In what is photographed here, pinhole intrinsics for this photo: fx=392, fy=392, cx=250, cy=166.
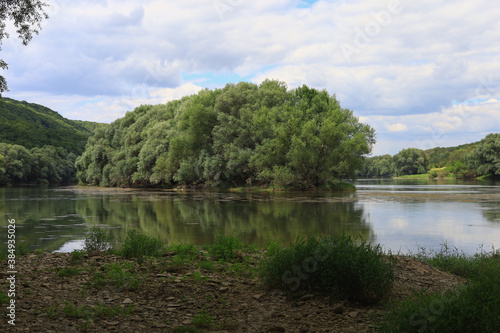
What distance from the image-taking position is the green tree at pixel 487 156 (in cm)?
9575

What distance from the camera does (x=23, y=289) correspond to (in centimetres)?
746

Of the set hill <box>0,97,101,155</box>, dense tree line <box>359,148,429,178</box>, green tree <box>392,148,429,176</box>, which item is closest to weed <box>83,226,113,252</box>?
hill <box>0,97,101,155</box>

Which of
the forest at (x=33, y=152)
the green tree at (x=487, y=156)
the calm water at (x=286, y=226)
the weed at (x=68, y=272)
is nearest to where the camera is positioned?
the weed at (x=68, y=272)

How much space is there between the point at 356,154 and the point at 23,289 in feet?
161

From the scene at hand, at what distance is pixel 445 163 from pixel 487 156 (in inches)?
1719

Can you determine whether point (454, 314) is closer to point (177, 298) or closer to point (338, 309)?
point (338, 309)

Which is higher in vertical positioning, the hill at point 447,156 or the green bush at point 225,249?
the hill at point 447,156

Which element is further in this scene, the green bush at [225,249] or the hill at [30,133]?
the hill at [30,133]

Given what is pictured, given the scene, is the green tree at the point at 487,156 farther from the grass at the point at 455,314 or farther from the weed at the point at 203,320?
the weed at the point at 203,320

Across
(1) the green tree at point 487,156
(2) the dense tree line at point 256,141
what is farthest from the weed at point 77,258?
(1) the green tree at point 487,156

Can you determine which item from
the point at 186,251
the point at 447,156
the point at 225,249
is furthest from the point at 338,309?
the point at 447,156

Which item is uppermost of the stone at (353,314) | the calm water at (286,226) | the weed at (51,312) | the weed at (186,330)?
the weed at (51,312)

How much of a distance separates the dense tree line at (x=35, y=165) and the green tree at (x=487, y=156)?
11203 centimetres

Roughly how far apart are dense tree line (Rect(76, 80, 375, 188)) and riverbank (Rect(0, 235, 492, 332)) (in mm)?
41656
